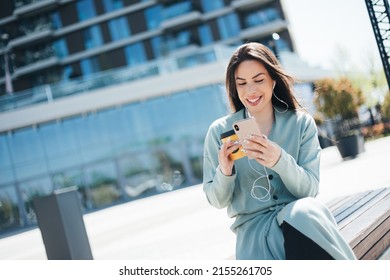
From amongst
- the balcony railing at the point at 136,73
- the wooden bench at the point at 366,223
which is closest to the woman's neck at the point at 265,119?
the wooden bench at the point at 366,223

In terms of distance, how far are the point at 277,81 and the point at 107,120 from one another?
600 inches

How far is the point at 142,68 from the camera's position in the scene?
1723 centimetres

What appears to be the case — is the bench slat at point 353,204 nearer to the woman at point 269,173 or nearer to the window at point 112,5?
the woman at point 269,173

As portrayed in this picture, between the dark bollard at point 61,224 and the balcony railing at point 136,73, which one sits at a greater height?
the balcony railing at point 136,73

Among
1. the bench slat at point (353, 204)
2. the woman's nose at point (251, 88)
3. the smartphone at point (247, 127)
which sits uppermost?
the woman's nose at point (251, 88)

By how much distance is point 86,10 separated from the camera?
2448 centimetres

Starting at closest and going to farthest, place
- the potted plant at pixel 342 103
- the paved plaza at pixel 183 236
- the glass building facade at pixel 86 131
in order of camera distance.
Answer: the paved plaza at pixel 183 236 < the potted plant at pixel 342 103 < the glass building facade at pixel 86 131

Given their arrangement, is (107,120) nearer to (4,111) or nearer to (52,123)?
(52,123)

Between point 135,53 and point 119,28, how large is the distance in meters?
1.75

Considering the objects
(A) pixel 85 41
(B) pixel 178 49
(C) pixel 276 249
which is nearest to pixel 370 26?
(C) pixel 276 249

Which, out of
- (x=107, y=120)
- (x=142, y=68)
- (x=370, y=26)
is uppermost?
(x=142, y=68)

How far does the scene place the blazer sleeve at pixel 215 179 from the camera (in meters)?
1.95

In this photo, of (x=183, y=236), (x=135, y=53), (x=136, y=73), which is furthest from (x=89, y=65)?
(x=183, y=236)

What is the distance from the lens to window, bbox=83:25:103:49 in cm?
2480
